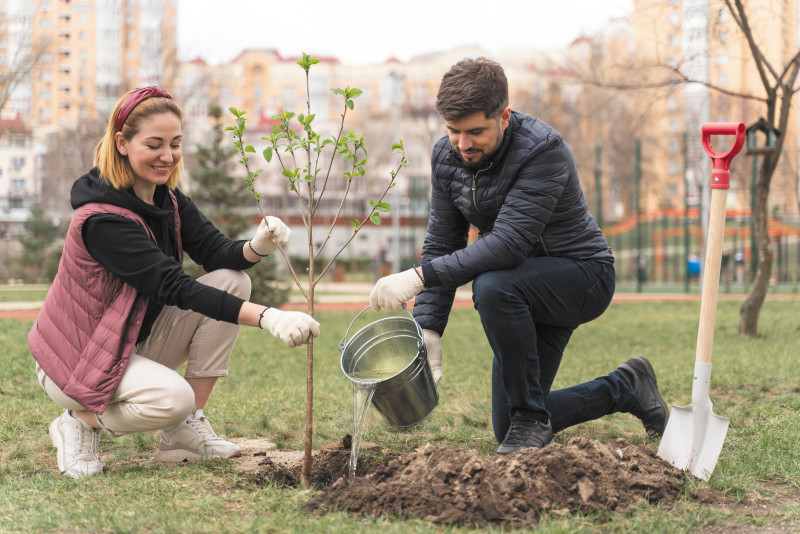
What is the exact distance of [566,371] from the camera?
18.5 ft

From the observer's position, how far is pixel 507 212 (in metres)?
2.91

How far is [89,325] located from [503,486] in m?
1.61

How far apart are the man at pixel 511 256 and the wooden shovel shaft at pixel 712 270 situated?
0.42 m

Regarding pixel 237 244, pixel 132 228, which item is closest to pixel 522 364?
pixel 237 244

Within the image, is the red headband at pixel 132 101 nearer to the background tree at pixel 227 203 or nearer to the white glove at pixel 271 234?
the white glove at pixel 271 234

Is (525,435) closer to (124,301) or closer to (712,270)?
(712,270)

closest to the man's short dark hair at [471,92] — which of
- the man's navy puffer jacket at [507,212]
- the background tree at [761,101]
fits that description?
the man's navy puffer jacket at [507,212]

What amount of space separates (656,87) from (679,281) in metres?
12.6

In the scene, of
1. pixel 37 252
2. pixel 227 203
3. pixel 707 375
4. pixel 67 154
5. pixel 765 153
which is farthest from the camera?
pixel 67 154

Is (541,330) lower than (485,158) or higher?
lower

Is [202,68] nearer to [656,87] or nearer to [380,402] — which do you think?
[656,87]

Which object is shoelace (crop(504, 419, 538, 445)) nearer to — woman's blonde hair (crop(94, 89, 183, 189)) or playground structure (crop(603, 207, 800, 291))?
woman's blonde hair (crop(94, 89, 183, 189))

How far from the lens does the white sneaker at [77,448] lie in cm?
297

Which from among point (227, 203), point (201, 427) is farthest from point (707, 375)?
point (227, 203)
